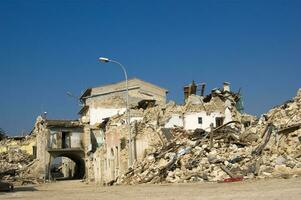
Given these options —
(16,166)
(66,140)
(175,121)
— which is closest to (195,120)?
(175,121)

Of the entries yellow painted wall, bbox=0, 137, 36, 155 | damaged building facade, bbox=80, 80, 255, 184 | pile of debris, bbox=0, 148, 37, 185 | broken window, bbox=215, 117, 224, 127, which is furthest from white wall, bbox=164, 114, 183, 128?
yellow painted wall, bbox=0, 137, 36, 155

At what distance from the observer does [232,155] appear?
27906 mm

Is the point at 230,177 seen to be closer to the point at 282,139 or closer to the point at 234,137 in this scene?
the point at 282,139

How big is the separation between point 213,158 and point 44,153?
4080 centimetres

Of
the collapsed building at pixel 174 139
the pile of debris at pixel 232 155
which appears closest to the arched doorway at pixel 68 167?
the collapsed building at pixel 174 139

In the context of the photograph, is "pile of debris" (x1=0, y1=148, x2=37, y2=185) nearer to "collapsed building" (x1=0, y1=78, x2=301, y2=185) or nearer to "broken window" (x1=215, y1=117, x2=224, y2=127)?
"collapsed building" (x1=0, y1=78, x2=301, y2=185)

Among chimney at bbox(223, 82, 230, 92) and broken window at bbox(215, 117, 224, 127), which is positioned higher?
chimney at bbox(223, 82, 230, 92)

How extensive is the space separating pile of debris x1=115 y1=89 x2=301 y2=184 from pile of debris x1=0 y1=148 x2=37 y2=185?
2933cm

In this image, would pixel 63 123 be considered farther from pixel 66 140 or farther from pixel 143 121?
pixel 143 121

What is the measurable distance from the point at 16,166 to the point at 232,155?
171ft

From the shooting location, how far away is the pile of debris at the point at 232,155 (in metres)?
25.0

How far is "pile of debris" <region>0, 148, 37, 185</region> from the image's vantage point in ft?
196

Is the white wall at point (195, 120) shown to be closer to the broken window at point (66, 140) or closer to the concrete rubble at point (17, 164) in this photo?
the concrete rubble at point (17, 164)

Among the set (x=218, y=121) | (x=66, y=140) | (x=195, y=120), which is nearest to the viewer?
(x=195, y=120)
